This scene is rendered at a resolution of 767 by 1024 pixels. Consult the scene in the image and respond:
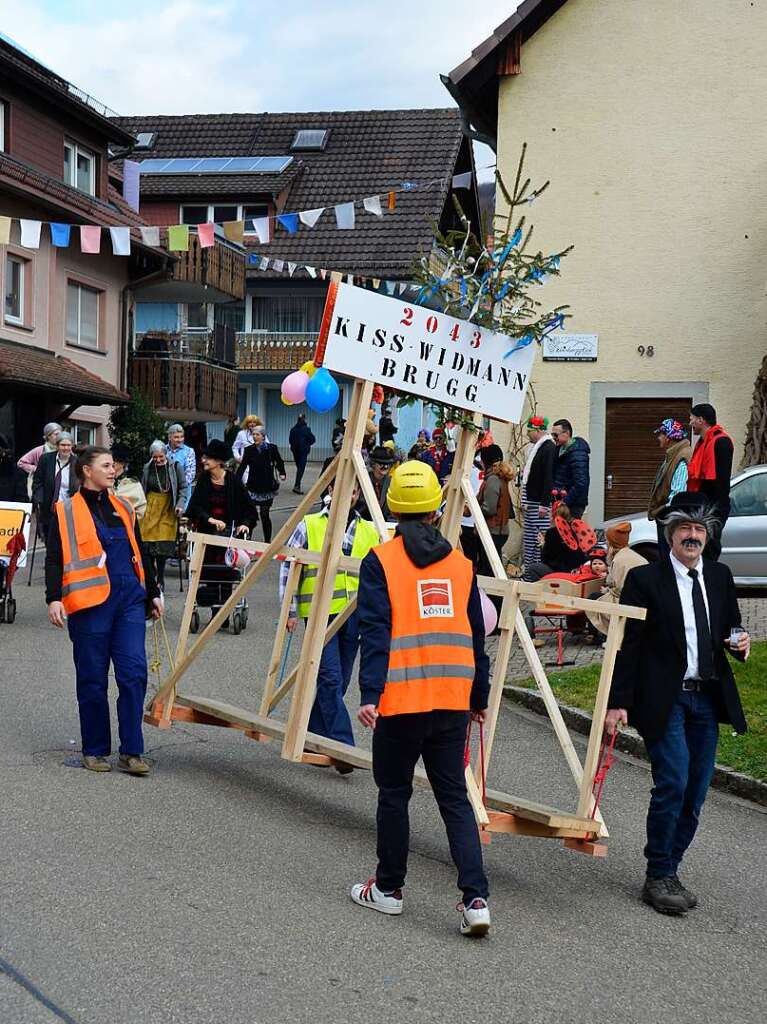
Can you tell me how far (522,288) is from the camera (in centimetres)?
723

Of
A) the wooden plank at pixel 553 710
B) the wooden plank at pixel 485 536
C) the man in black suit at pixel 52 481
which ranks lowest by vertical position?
the wooden plank at pixel 553 710

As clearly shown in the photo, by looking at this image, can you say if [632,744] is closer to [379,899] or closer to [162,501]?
[379,899]

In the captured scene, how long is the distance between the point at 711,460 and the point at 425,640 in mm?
6043

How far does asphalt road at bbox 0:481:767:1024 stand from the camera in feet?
14.8

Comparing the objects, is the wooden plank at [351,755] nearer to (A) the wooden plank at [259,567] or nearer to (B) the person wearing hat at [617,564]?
(A) the wooden plank at [259,567]

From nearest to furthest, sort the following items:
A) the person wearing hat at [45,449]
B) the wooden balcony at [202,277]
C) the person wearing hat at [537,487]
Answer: the person wearing hat at [537,487] → the person wearing hat at [45,449] → the wooden balcony at [202,277]

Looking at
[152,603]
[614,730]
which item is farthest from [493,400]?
[152,603]

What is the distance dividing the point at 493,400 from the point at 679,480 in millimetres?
5166

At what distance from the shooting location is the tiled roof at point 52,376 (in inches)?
962

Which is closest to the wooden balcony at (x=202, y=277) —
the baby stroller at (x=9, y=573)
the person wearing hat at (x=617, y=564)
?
the baby stroller at (x=9, y=573)

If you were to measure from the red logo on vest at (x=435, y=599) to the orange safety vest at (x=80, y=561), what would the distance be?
9.18 ft

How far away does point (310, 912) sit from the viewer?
536 cm

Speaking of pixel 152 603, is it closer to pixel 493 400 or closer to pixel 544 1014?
pixel 493 400

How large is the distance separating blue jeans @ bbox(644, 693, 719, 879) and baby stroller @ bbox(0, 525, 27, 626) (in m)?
8.95
